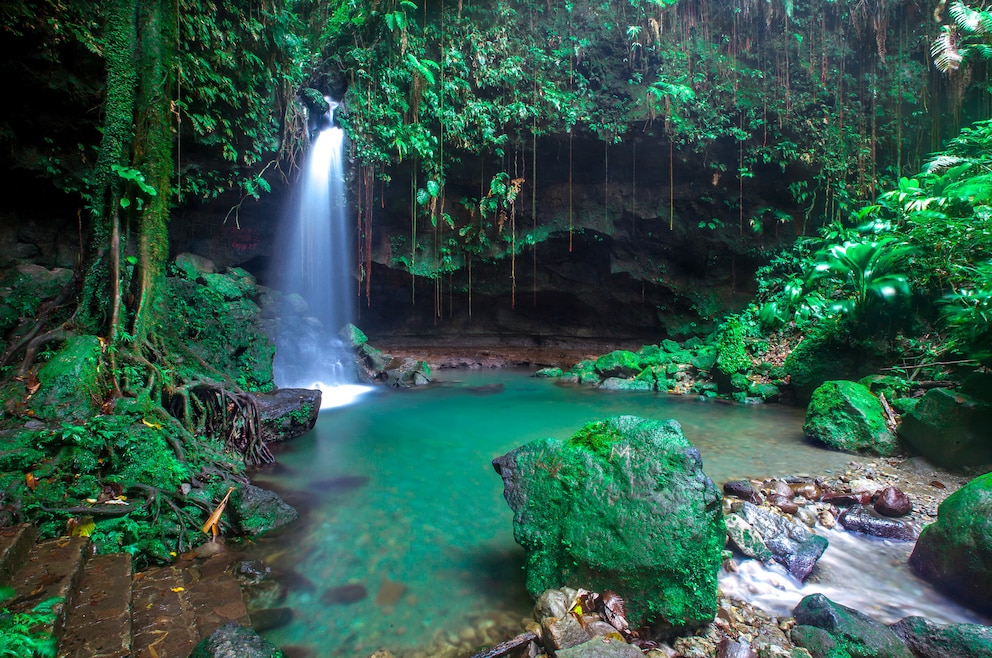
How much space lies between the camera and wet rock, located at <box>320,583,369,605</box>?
308 cm

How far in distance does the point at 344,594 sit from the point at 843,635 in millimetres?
2964

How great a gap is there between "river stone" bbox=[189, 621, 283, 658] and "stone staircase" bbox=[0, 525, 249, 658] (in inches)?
10.6

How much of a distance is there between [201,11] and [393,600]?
27.8 feet

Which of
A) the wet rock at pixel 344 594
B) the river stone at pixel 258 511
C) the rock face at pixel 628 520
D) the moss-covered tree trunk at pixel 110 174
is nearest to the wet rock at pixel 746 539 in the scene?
the rock face at pixel 628 520

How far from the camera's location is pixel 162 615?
263cm

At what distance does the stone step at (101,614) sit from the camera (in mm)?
2127

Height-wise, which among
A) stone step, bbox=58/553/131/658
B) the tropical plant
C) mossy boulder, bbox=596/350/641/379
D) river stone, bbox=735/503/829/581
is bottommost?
river stone, bbox=735/503/829/581

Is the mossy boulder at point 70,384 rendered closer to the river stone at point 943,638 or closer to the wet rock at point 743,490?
the wet rock at point 743,490

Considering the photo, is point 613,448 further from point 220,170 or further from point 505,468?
point 220,170

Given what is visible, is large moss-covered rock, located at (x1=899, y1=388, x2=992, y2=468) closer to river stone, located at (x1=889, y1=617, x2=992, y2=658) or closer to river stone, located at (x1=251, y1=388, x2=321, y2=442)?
river stone, located at (x1=889, y1=617, x2=992, y2=658)

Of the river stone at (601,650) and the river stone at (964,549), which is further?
the river stone at (964,549)

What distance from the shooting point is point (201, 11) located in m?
6.97

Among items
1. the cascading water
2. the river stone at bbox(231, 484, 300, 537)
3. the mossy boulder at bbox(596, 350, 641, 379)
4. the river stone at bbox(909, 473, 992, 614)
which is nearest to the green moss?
the river stone at bbox(909, 473, 992, 614)

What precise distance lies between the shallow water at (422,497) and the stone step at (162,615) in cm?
47
